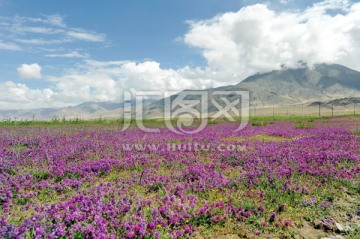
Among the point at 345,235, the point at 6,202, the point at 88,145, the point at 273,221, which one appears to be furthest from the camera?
the point at 88,145

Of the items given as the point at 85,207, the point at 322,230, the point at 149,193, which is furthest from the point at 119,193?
the point at 322,230

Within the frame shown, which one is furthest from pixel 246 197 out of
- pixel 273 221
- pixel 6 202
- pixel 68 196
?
pixel 6 202

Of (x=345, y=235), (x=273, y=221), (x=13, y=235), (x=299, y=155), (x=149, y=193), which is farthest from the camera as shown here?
(x=299, y=155)

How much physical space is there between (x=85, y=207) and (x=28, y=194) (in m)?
2.40

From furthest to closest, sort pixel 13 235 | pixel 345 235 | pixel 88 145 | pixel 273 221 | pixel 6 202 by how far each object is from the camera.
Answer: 1. pixel 88 145
2. pixel 6 202
3. pixel 273 221
4. pixel 345 235
5. pixel 13 235

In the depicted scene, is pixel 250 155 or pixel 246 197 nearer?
pixel 246 197

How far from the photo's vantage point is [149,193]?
8.10 metres

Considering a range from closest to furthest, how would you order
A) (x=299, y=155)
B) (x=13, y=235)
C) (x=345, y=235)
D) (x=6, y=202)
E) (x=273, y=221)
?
(x=13, y=235) → (x=345, y=235) → (x=273, y=221) → (x=6, y=202) → (x=299, y=155)

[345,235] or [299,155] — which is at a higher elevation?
[299,155]

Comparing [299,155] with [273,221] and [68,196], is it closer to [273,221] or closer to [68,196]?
[273,221]

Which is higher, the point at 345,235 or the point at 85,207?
the point at 85,207

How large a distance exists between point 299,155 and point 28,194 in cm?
1017

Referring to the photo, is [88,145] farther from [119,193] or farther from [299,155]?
[299,155]

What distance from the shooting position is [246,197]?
297 inches
